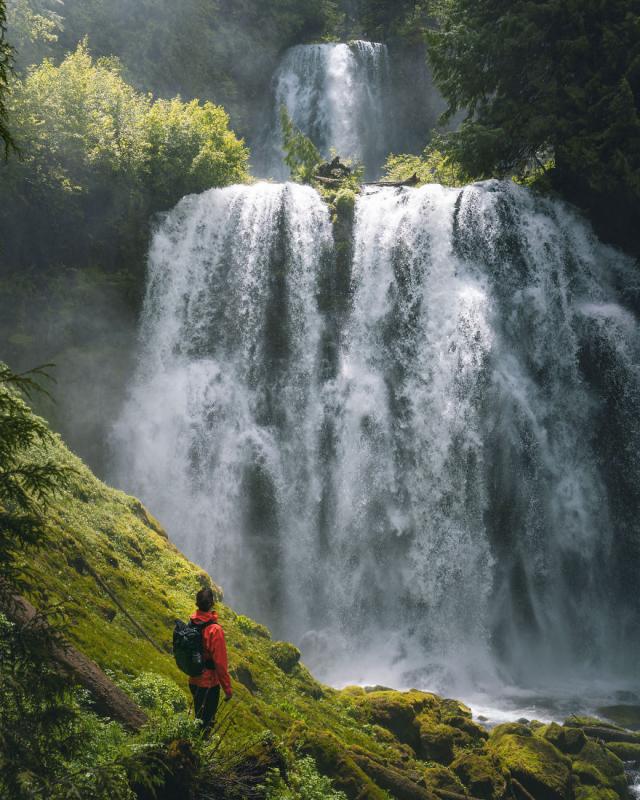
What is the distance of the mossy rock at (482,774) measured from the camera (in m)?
8.52

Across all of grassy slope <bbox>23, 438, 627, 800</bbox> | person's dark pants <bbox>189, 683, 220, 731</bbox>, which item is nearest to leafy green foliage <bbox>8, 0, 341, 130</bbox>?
grassy slope <bbox>23, 438, 627, 800</bbox>

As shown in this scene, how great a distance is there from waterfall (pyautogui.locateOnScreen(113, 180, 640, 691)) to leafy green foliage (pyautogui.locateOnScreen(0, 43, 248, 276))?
2251 millimetres

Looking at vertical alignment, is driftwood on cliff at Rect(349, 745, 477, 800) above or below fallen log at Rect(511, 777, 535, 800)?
below

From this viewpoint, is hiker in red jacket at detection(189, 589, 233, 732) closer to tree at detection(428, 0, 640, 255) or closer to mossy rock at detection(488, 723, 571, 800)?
mossy rock at detection(488, 723, 571, 800)

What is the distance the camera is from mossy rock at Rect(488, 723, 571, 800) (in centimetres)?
876

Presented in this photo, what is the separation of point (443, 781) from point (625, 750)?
388 centimetres

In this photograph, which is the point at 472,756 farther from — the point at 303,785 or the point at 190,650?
the point at 190,650

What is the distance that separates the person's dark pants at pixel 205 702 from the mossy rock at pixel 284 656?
4.73 metres

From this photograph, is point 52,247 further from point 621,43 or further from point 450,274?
point 621,43

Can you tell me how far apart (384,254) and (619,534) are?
9022 millimetres

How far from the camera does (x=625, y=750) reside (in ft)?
34.6

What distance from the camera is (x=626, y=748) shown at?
34.7 ft

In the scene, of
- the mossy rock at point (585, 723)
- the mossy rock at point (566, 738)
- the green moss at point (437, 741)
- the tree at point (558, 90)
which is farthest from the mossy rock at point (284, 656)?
the tree at point (558, 90)

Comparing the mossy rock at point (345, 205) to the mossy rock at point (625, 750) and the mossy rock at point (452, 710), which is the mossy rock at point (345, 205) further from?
the mossy rock at point (625, 750)
